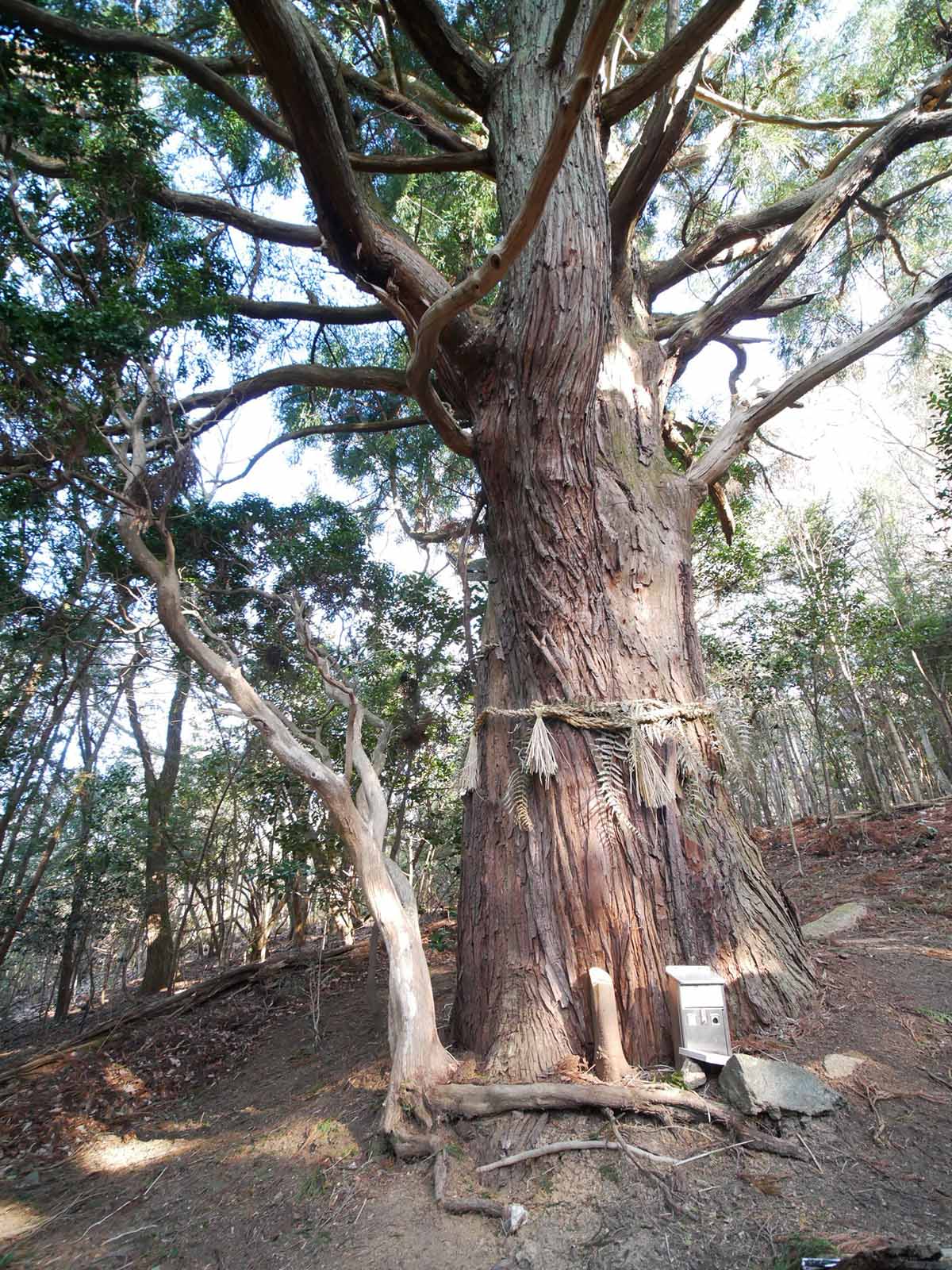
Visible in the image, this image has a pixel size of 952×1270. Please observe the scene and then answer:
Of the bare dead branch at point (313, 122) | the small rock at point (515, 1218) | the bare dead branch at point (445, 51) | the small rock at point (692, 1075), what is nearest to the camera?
the small rock at point (515, 1218)

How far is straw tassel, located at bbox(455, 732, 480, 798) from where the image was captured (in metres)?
2.63

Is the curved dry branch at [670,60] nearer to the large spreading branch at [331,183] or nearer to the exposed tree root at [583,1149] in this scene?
the large spreading branch at [331,183]

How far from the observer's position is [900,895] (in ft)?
13.9

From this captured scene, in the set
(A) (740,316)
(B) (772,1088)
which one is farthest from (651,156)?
(B) (772,1088)

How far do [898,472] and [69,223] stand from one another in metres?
13.8

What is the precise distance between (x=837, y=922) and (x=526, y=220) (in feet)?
13.1

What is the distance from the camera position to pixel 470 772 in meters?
2.66

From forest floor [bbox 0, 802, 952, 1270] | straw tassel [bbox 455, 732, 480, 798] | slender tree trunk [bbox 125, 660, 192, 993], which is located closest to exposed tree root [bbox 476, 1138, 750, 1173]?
forest floor [bbox 0, 802, 952, 1270]

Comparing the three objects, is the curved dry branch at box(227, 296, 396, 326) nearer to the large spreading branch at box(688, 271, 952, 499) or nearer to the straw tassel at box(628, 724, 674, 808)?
the large spreading branch at box(688, 271, 952, 499)

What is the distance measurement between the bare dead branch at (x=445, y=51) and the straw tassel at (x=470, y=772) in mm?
3501

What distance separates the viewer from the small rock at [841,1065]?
1.90m

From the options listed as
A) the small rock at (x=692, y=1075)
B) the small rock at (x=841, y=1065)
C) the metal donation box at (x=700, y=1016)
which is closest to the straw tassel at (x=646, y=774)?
→ the metal donation box at (x=700, y=1016)

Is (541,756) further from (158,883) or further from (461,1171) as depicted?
(158,883)

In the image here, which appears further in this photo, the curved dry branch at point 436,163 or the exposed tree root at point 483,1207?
the curved dry branch at point 436,163
